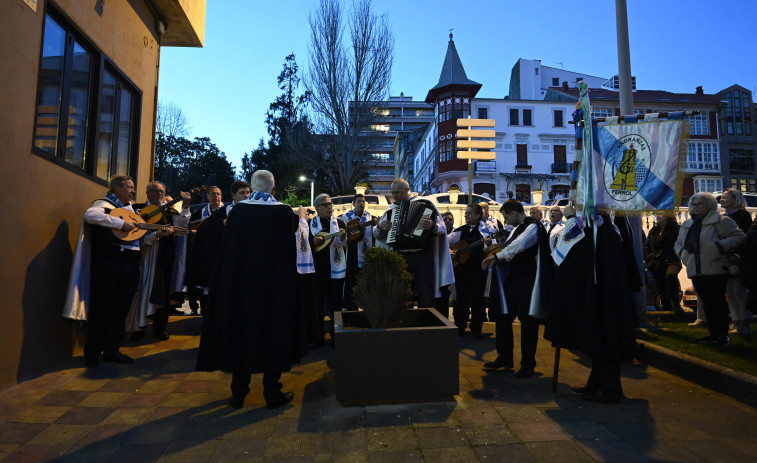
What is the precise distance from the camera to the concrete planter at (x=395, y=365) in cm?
385

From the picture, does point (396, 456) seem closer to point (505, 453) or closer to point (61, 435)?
point (505, 453)

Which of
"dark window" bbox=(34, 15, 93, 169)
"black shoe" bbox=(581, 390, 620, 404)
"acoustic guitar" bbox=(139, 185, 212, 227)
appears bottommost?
"black shoe" bbox=(581, 390, 620, 404)

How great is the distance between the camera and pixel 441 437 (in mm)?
3297

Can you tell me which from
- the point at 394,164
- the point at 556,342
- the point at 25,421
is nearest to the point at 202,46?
the point at 25,421

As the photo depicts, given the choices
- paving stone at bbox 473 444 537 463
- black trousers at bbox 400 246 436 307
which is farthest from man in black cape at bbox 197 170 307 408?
black trousers at bbox 400 246 436 307

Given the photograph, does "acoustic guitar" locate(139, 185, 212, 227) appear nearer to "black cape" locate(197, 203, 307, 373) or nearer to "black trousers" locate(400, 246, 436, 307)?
"black cape" locate(197, 203, 307, 373)

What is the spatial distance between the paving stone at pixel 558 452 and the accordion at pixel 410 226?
3.09m

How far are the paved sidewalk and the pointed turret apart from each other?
43094 millimetres

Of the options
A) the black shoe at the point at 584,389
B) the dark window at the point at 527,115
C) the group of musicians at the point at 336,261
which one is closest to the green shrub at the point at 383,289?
the group of musicians at the point at 336,261

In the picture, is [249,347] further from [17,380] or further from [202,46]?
[202,46]

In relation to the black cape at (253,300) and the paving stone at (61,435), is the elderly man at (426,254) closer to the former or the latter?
the black cape at (253,300)

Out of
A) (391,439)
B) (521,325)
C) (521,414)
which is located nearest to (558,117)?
(521,325)

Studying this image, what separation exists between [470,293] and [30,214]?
575 centimetres

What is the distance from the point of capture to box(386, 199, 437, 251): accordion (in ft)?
19.2
